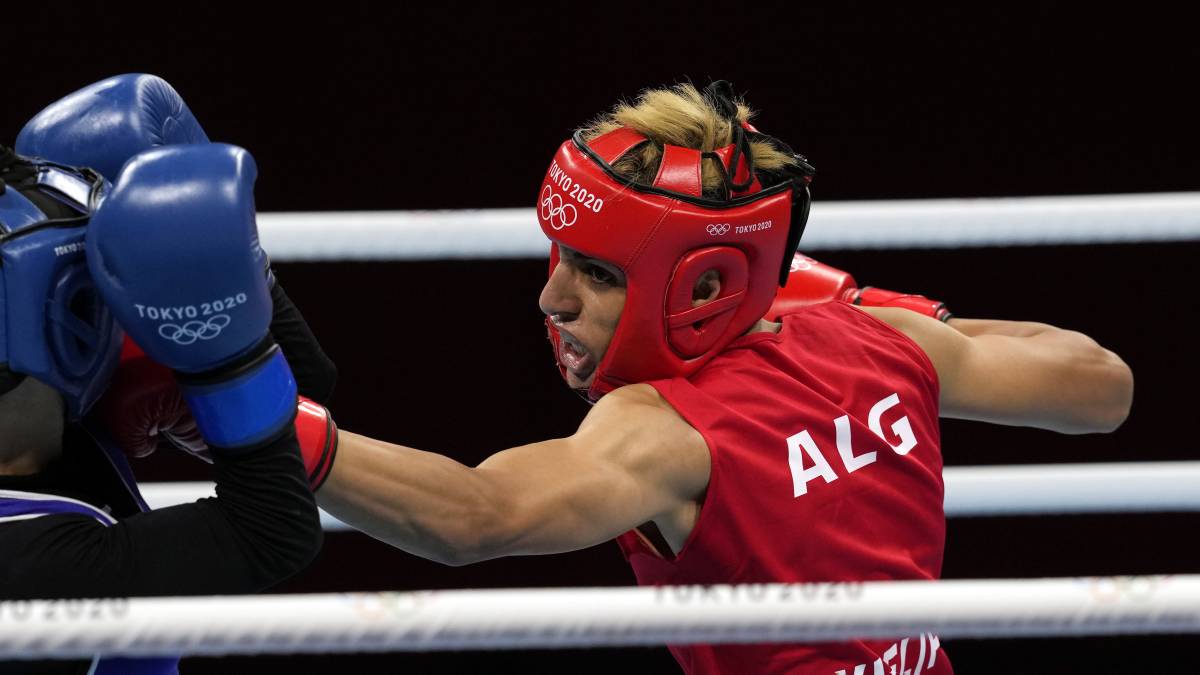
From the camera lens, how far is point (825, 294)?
234 centimetres

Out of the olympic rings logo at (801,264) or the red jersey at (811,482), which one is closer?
the red jersey at (811,482)

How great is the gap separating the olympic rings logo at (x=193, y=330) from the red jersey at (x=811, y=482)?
687 mm

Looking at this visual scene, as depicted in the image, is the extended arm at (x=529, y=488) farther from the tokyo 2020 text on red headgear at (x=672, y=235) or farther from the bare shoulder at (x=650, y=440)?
the tokyo 2020 text on red headgear at (x=672, y=235)

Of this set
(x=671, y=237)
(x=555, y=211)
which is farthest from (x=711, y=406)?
(x=555, y=211)

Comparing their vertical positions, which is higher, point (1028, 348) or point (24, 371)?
Result: point (24, 371)

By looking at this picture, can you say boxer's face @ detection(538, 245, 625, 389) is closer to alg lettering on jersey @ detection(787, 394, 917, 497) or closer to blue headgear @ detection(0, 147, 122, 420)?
alg lettering on jersey @ detection(787, 394, 917, 497)

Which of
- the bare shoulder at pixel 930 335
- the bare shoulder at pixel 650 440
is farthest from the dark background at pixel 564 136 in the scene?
the bare shoulder at pixel 650 440

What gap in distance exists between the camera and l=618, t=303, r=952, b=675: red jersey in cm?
182

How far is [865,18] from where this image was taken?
3.39m

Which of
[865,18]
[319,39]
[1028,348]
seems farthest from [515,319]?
[1028,348]

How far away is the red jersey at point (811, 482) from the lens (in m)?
1.82

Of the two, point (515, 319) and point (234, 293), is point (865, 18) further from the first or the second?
point (234, 293)

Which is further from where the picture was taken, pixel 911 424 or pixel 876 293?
pixel 876 293

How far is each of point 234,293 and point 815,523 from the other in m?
0.87
